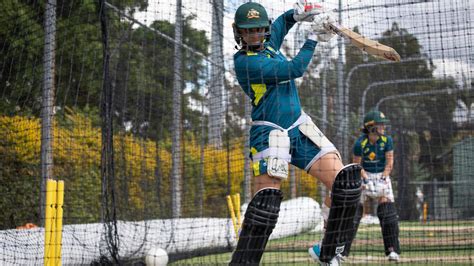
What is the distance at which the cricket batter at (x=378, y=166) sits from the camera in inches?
358

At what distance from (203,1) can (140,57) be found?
151 inches

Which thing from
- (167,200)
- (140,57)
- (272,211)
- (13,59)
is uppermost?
(140,57)

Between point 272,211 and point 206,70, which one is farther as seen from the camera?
point 206,70

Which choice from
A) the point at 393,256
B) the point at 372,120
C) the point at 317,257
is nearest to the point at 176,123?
the point at 372,120

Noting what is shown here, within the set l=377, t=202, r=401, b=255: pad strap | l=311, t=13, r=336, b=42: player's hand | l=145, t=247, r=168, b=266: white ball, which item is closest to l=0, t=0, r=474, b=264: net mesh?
l=377, t=202, r=401, b=255: pad strap

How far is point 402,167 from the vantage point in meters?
18.2

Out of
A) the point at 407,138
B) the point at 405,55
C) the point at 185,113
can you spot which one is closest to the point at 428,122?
the point at 407,138

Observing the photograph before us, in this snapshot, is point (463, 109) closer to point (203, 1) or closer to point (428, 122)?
point (428, 122)

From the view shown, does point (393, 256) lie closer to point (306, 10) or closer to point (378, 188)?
point (378, 188)

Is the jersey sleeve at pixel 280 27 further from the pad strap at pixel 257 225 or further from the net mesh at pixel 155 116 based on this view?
the pad strap at pixel 257 225

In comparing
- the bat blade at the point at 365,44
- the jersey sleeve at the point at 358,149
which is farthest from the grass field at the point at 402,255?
Answer: the bat blade at the point at 365,44

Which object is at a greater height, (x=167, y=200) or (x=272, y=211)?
(x=167, y=200)

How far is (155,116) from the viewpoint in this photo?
36.2ft

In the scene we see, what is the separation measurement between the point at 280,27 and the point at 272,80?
2.31ft
